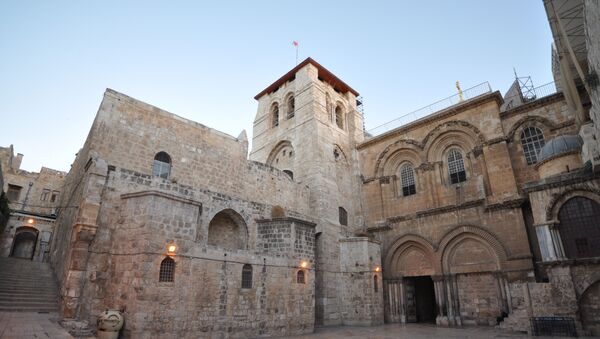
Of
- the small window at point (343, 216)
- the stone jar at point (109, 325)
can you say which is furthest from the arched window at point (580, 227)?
the stone jar at point (109, 325)

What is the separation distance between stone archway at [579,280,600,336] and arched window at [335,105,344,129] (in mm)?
15368

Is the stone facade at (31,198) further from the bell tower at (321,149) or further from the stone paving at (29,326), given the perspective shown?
the stone paving at (29,326)

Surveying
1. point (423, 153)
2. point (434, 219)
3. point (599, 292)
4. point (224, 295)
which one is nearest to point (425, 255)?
point (434, 219)

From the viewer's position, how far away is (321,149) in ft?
64.5

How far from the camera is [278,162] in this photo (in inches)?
890

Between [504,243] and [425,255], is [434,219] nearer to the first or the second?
[425,255]

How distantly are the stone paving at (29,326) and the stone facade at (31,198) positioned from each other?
52.8 ft

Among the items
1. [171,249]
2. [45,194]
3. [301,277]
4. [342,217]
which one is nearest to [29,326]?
[171,249]

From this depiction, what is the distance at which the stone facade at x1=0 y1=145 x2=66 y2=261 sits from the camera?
22906 millimetres

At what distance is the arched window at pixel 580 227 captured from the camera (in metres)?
11.5

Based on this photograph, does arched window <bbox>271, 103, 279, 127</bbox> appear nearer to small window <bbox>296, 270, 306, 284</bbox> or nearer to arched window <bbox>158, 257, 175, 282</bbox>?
small window <bbox>296, 270, 306, 284</bbox>

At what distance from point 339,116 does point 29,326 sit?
19680 millimetres

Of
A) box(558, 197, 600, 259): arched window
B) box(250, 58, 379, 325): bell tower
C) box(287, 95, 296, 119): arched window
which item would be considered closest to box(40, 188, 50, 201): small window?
box(250, 58, 379, 325): bell tower

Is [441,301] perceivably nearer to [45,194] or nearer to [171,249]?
[171,249]
